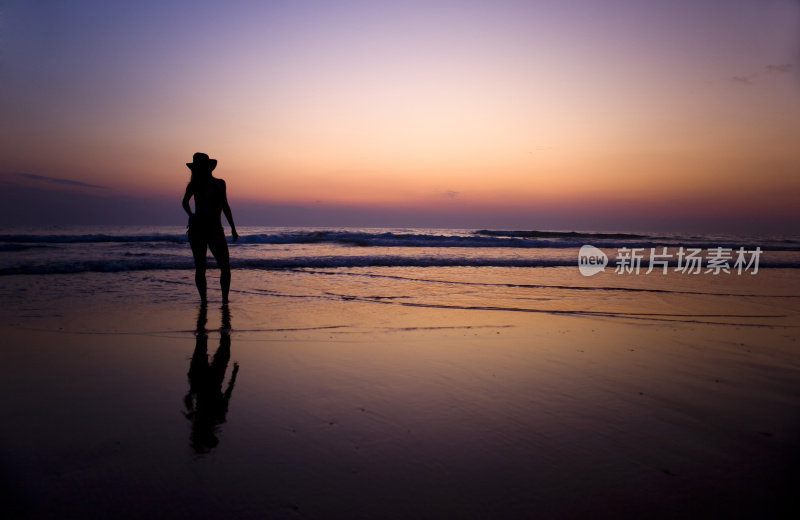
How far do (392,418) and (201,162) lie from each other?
5191 millimetres

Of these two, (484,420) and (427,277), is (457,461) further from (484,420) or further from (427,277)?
(427,277)

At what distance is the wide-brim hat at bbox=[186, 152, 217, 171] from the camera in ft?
20.1

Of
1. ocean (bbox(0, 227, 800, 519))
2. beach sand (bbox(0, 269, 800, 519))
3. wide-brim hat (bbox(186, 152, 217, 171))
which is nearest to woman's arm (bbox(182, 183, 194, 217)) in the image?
wide-brim hat (bbox(186, 152, 217, 171))

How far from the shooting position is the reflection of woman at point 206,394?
2233mm

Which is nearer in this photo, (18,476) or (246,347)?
(18,476)

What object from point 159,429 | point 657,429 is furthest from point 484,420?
point 159,429

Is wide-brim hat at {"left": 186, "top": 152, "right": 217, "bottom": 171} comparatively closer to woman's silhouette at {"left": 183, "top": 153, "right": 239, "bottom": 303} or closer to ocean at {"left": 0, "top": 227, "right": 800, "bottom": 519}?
woman's silhouette at {"left": 183, "top": 153, "right": 239, "bottom": 303}

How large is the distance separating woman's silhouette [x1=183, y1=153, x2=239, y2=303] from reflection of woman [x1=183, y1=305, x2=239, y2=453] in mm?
2213

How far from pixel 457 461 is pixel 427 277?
8736 mm

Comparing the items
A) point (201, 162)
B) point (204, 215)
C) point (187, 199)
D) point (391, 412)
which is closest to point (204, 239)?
point (204, 215)

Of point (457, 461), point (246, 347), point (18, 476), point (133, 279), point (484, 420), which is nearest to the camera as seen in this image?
point (18, 476)

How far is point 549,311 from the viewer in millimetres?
6266

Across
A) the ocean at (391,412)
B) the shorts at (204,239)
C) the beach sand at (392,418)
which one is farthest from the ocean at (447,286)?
the beach sand at (392,418)

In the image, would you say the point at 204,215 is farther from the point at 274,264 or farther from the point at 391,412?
the point at 274,264
